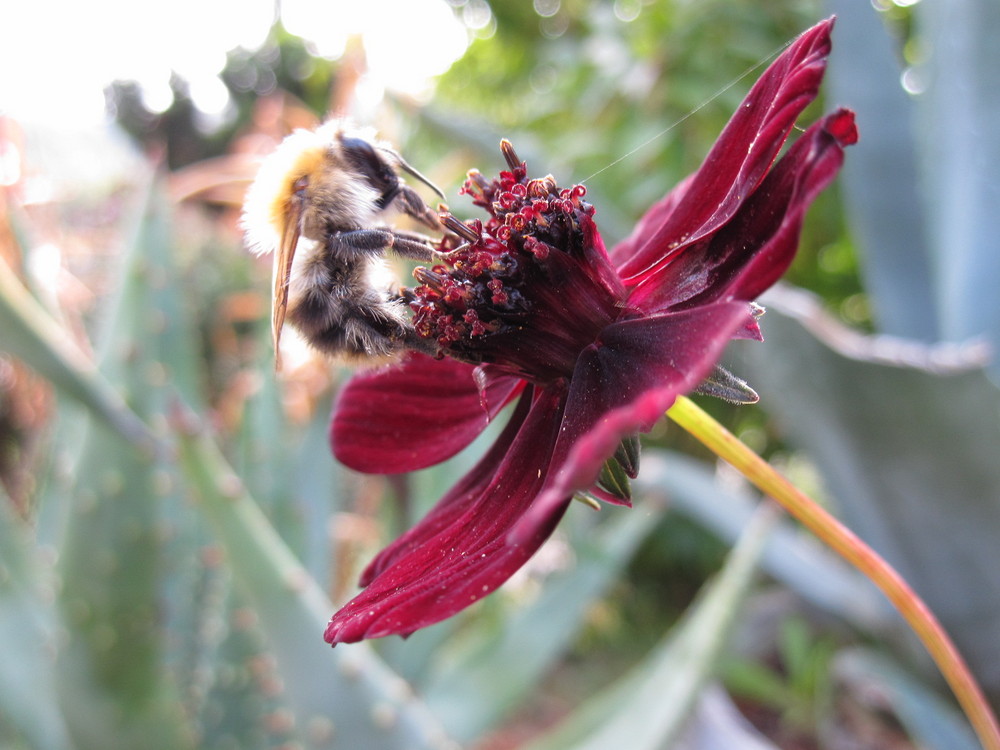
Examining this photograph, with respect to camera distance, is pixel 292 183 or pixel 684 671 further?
pixel 684 671

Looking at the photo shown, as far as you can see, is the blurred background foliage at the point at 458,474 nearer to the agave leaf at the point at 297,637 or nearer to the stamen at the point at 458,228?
the agave leaf at the point at 297,637

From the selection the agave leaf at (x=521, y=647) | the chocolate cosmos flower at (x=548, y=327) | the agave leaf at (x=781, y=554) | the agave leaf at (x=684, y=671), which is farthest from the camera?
the agave leaf at (x=781, y=554)

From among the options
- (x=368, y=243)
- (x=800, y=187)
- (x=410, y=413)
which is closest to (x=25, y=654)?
(x=410, y=413)

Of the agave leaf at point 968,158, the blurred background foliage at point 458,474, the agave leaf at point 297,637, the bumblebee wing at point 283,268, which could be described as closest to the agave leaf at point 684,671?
the blurred background foliage at point 458,474

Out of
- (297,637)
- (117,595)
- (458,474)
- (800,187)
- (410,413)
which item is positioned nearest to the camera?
(800,187)

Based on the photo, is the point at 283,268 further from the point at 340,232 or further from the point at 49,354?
the point at 49,354
